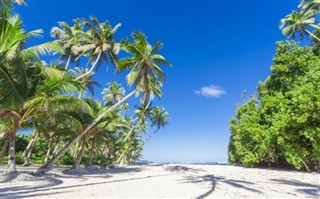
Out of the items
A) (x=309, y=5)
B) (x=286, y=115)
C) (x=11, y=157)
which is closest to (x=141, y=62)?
(x=11, y=157)

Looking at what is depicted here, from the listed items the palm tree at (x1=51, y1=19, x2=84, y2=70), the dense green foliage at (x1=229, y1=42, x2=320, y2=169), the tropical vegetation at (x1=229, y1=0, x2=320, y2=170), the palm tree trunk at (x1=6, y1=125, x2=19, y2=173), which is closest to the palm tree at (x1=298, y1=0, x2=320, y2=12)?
the tropical vegetation at (x1=229, y1=0, x2=320, y2=170)

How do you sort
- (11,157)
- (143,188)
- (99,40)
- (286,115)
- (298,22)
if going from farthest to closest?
(298,22) → (99,40) → (11,157) → (286,115) → (143,188)

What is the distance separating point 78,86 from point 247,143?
23.4 metres

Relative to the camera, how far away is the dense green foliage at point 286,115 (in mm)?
9539

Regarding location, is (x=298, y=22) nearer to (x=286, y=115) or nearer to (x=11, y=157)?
(x=286, y=115)

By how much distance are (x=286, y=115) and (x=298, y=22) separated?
20663 mm

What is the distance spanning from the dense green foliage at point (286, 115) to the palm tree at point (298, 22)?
5.18 metres

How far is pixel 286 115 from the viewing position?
1084 centimetres

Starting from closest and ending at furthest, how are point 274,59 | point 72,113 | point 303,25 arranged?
1. point 72,113
2. point 274,59
3. point 303,25

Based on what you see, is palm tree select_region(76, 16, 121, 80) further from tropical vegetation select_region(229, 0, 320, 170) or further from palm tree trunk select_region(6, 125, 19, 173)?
tropical vegetation select_region(229, 0, 320, 170)

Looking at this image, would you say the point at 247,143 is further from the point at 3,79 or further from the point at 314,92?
the point at 3,79

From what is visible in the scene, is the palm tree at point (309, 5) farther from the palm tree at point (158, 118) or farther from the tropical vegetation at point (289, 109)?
the palm tree at point (158, 118)

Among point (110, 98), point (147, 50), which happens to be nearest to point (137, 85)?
point (147, 50)

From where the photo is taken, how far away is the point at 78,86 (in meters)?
12.6
